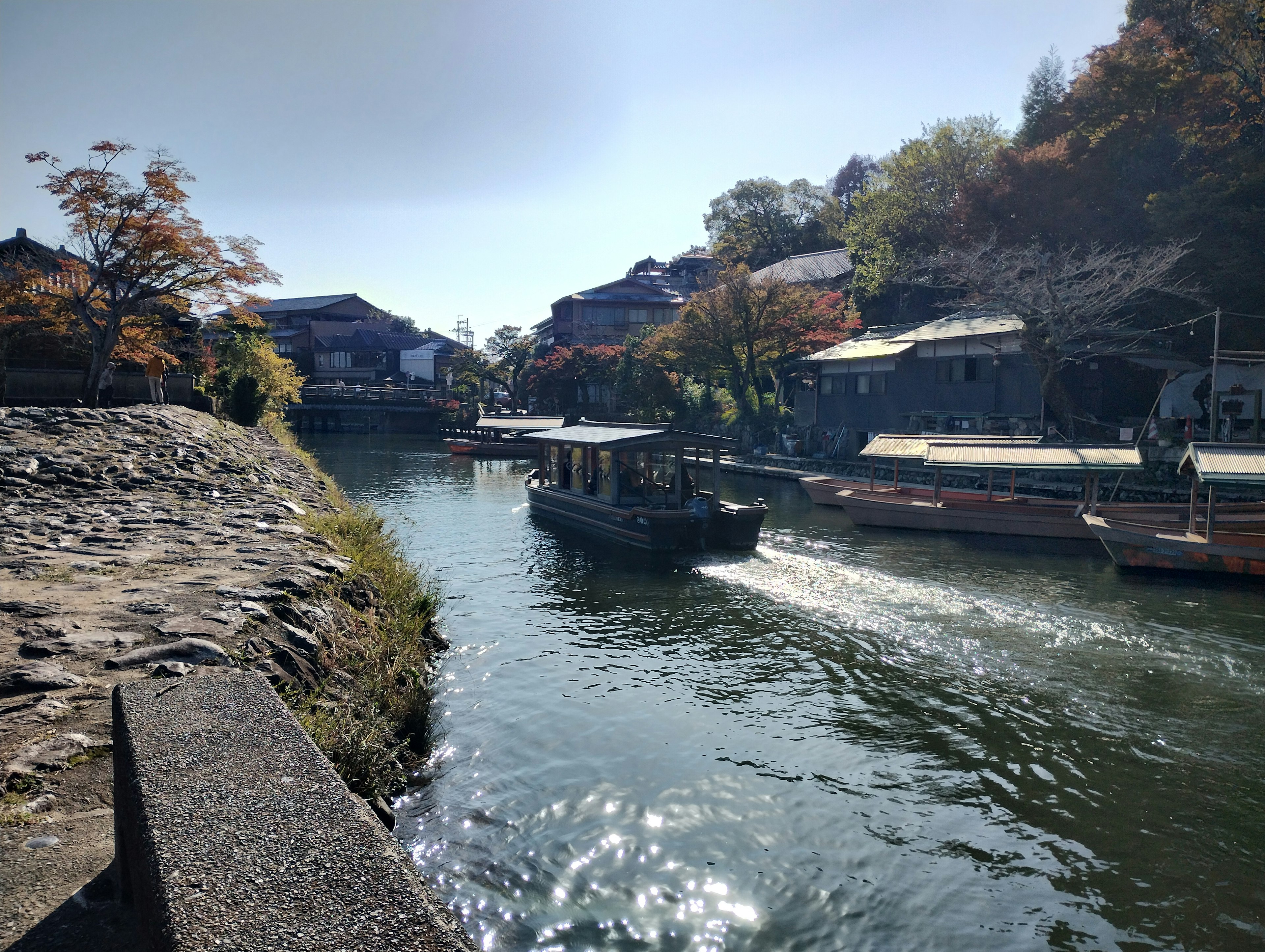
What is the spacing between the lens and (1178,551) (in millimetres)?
18797

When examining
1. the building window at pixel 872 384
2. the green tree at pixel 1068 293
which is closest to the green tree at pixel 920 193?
the building window at pixel 872 384

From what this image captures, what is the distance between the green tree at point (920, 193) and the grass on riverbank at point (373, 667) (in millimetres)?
36941

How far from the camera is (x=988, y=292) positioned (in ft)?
101

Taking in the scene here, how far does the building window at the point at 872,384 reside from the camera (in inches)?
1480

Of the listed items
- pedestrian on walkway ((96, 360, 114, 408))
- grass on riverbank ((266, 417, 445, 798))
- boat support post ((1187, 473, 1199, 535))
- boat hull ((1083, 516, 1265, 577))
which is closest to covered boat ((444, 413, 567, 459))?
pedestrian on walkway ((96, 360, 114, 408))

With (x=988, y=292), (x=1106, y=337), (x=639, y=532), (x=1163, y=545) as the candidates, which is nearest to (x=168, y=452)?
(x=639, y=532)

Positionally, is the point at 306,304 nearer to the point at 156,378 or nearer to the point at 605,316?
the point at 605,316

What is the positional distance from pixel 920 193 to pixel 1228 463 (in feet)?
107

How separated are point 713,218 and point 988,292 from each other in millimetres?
40915

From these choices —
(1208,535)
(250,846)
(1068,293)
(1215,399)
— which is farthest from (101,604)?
(1068,293)

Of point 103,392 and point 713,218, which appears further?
point 713,218

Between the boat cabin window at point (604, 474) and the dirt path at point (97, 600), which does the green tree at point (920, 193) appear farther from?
the dirt path at point (97, 600)

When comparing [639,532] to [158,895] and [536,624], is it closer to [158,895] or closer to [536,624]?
[536,624]

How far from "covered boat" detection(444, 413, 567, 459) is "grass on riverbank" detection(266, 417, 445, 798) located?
34.1 m
